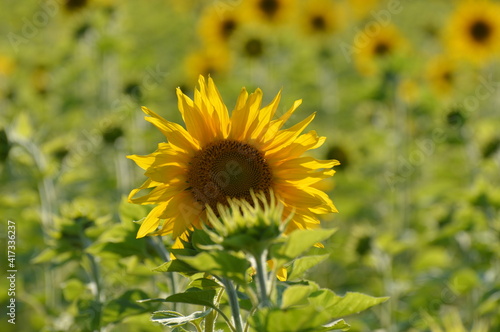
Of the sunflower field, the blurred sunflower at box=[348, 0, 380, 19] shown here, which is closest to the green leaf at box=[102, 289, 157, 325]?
the sunflower field

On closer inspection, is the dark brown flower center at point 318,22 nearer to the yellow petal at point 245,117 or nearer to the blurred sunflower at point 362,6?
the blurred sunflower at point 362,6

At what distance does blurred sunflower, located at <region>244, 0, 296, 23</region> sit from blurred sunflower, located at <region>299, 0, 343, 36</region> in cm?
38

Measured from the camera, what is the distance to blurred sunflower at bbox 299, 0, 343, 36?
6344 millimetres

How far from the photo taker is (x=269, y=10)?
6059 millimetres

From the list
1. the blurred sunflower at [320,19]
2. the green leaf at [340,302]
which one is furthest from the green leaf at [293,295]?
the blurred sunflower at [320,19]

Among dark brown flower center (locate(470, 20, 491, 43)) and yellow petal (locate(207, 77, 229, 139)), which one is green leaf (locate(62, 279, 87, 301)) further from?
dark brown flower center (locate(470, 20, 491, 43))

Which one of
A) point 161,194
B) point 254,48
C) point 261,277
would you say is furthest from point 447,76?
point 261,277

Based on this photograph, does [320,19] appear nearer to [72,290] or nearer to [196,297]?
[72,290]

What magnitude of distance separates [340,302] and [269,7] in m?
5.28

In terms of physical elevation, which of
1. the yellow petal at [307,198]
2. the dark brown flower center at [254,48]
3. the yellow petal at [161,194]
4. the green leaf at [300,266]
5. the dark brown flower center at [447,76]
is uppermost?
the dark brown flower center at [254,48]

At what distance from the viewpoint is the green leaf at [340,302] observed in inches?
44.1

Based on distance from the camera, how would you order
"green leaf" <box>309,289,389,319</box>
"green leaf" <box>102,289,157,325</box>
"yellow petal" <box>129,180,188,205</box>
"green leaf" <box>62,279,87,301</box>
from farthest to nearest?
"green leaf" <box>62,279,87,301</box>, "green leaf" <box>102,289,157,325</box>, "yellow petal" <box>129,180,188,205</box>, "green leaf" <box>309,289,389,319</box>

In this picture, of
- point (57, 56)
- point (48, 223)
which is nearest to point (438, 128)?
point (48, 223)

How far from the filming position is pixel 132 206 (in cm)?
164
